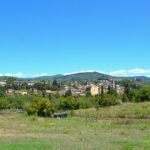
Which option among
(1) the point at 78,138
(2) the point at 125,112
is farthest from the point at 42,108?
(1) the point at 78,138

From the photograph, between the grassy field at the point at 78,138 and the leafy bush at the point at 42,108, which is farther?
the leafy bush at the point at 42,108

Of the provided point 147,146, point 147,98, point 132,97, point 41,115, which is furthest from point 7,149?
point 132,97

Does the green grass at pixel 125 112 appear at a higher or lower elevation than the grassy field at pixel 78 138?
lower

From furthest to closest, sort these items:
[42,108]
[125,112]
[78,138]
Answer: [42,108], [125,112], [78,138]

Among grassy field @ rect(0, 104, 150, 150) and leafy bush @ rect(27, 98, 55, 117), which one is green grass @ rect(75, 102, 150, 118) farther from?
grassy field @ rect(0, 104, 150, 150)

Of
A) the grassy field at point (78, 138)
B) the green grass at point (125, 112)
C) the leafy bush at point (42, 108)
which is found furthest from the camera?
the leafy bush at point (42, 108)

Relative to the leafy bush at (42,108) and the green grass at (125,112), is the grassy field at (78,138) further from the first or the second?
the leafy bush at (42,108)

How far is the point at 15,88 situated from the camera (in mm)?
188375

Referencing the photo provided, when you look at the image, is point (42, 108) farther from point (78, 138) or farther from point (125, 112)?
point (78, 138)

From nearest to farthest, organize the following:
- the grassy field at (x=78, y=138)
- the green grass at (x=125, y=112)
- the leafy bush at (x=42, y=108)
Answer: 1. the grassy field at (x=78, y=138)
2. the green grass at (x=125, y=112)
3. the leafy bush at (x=42, y=108)

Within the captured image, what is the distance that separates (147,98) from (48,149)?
259ft

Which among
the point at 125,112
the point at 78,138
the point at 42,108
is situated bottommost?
the point at 125,112

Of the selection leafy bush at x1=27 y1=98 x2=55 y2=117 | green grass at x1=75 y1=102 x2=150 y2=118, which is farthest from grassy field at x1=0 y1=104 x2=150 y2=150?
leafy bush at x1=27 y1=98 x2=55 y2=117

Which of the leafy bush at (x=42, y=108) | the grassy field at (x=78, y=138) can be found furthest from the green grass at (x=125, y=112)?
the grassy field at (x=78, y=138)
